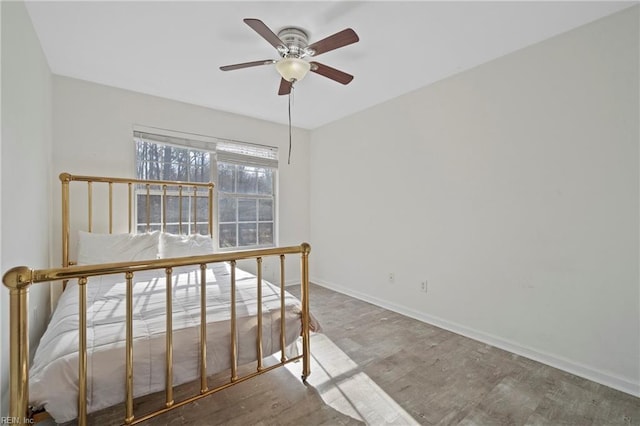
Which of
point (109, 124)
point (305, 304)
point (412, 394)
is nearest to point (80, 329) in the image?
point (305, 304)

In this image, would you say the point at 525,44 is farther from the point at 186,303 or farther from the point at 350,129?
the point at 186,303

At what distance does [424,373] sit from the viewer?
A: 1.95m

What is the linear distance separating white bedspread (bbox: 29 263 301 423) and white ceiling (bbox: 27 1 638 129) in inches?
69.2

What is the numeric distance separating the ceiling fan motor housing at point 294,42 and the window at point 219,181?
1.81 meters

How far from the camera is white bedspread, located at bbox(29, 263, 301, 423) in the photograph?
1.11 meters

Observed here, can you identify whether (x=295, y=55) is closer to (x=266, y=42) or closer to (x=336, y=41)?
(x=266, y=42)

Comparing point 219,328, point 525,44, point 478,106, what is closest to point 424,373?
point 219,328

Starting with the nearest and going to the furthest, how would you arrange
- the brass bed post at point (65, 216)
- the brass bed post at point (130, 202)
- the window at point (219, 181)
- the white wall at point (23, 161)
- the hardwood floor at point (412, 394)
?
the white wall at point (23, 161) → the hardwood floor at point (412, 394) → the brass bed post at point (65, 216) → the brass bed post at point (130, 202) → the window at point (219, 181)

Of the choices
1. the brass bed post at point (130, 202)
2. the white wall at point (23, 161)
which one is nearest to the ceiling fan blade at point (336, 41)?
the white wall at point (23, 161)

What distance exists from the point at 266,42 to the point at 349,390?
2417mm

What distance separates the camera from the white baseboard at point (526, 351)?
178cm

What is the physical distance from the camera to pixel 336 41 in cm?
171

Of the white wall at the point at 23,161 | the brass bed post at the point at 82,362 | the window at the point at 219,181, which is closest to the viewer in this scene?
the brass bed post at the point at 82,362

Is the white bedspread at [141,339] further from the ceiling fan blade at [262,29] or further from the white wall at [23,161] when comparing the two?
the ceiling fan blade at [262,29]
